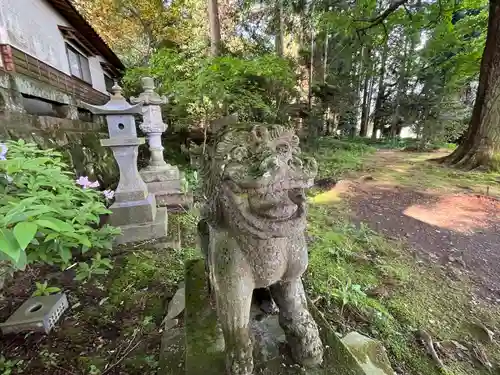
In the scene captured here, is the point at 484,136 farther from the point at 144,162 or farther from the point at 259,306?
the point at 144,162

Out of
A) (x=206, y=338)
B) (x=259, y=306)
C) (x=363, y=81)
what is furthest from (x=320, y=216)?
(x=363, y=81)

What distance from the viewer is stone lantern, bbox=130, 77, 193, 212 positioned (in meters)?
4.57

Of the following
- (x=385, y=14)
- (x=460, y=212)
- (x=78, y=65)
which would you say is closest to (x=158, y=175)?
(x=460, y=212)

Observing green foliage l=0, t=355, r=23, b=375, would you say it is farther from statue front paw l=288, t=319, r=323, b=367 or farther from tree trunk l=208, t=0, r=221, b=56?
tree trunk l=208, t=0, r=221, b=56

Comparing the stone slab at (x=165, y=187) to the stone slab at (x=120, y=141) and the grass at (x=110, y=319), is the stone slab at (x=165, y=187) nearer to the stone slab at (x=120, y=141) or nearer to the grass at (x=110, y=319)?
the stone slab at (x=120, y=141)

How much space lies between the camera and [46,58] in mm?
6191

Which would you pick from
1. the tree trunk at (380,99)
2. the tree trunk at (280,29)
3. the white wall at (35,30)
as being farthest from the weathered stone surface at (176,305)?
the tree trunk at (380,99)

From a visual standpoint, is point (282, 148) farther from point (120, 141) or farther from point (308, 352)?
point (120, 141)

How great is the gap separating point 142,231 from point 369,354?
104 inches

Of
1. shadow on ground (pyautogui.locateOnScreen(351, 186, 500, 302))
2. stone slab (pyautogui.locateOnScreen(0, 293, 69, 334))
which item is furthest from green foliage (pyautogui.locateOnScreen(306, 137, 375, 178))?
stone slab (pyautogui.locateOnScreen(0, 293, 69, 334))

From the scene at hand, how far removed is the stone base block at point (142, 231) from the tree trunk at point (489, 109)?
7538 mm

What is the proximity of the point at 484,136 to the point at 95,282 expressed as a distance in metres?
8.48

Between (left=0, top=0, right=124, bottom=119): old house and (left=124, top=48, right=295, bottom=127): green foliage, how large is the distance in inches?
62.6

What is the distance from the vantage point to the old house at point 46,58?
179 inches
